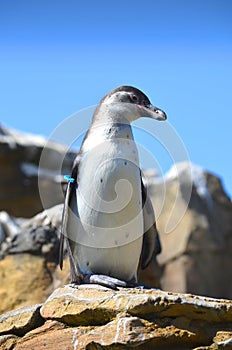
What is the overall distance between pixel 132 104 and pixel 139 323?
6.98 ft

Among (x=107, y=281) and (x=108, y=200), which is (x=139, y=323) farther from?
(x=108, y=200)

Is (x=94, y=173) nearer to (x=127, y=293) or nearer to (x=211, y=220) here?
(x=127, y=293)

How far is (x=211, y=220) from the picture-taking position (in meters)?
15.7

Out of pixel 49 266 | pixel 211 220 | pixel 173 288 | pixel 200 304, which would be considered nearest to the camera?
pixel 200 304

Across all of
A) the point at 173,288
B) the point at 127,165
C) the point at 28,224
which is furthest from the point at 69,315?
the point at 173,288

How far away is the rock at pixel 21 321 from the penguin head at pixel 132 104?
1.81 m

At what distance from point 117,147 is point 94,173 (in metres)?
0.29

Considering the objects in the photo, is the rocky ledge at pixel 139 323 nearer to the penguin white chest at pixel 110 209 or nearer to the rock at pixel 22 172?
the penguin white chest at pixel 110 209

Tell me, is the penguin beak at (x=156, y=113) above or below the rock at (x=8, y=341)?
above

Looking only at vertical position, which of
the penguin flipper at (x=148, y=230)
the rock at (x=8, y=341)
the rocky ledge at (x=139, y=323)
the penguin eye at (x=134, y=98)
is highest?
the penguin eye at (x=134, y=98)

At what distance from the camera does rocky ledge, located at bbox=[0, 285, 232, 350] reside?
15.0 feet

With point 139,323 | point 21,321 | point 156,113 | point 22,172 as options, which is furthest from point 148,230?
point 22,172

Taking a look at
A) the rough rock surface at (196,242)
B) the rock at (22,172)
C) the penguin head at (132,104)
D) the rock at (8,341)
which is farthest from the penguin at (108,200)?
the rock at (22,172)

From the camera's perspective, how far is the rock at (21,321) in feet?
17.3
